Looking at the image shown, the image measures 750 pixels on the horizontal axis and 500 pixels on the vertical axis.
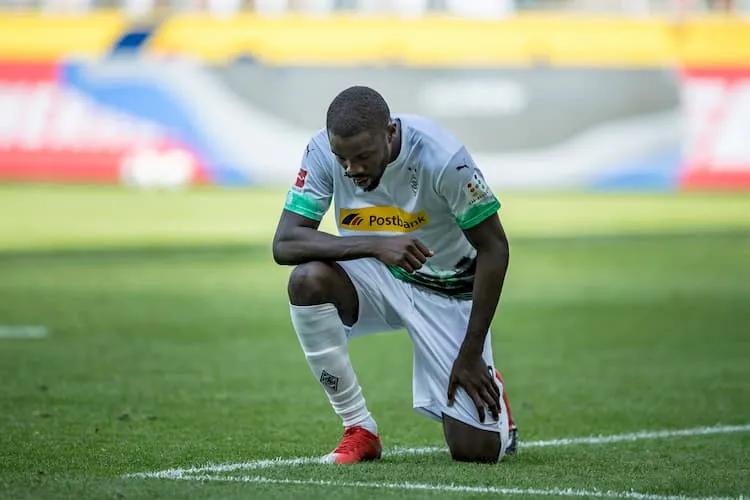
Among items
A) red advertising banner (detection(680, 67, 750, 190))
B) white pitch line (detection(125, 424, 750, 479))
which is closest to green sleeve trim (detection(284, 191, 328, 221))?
white pitch line (detection(125, 424, 750, 479))

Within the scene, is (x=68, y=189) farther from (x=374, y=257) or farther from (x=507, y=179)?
(x=374, y=257)

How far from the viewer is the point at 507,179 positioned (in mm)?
26453

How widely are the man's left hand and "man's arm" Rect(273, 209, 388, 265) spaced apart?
67cm

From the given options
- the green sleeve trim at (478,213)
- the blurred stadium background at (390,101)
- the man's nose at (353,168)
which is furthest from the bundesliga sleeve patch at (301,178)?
the blurred stadium background at (390,101)

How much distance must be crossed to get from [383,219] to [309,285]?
50 centimetres

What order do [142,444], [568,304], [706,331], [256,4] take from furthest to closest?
[256,4] → [568,304] → [706,331] → [142,444]

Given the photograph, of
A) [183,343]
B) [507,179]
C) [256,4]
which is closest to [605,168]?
[507,179]

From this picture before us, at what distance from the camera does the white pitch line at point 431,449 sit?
18.6 feet

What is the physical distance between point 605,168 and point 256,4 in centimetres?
1256

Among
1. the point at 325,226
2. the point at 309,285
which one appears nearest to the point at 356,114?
the point at 309,285

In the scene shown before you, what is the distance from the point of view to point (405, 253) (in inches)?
233

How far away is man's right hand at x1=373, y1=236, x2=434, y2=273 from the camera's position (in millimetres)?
5914

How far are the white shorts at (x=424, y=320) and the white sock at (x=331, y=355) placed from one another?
0.81 feet

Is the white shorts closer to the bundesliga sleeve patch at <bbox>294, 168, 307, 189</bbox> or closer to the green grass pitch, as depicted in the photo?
the green grass pitch
